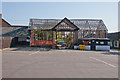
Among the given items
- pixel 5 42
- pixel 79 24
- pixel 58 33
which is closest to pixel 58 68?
pixel 5 42

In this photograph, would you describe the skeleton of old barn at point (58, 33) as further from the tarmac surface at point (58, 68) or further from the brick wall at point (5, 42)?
the tarmac surface at point (58, 68)

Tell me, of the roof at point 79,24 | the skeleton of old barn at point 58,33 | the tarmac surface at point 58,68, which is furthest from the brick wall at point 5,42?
the tarmac surface at point 58,68

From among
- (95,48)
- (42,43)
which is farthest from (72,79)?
(42,43)

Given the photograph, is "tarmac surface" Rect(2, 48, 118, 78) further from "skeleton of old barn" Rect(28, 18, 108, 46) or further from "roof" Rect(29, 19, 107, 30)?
"roof" Rect(29, 19, 107, 30)

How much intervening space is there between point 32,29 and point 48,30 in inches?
172

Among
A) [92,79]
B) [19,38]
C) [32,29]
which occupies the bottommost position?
[92,79]

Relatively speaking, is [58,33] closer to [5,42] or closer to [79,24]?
[79,24]

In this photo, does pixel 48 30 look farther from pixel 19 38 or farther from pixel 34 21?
pixel 19 38

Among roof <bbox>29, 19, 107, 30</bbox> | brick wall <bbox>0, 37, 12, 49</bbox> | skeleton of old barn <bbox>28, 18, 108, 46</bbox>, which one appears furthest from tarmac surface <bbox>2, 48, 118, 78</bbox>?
roof <bbox>29, 19, 107, 30</bbox>

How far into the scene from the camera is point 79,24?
1474 inches

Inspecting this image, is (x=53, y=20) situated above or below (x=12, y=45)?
above

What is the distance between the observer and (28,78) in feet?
21.8

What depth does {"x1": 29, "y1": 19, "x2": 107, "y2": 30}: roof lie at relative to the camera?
36.1 m

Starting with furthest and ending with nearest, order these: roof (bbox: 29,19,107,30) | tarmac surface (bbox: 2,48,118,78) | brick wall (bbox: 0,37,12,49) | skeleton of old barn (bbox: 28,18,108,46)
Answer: roof (bbox: 29,19,107,30)
skeleton of old barn (bbox: 28,18,108,46)
brick wall (bbox: 0,37,12,49)
tarmac surface (bbox: 2,48,118,78)
